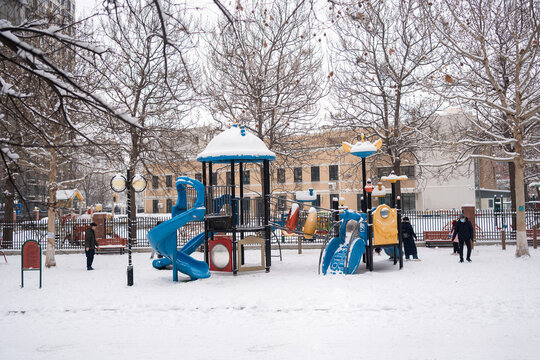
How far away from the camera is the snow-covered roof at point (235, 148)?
13.9m

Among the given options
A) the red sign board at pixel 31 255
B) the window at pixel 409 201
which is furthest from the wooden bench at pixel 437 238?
the window at pixel 409 201

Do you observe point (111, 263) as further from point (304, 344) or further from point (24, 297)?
point (304, 344)

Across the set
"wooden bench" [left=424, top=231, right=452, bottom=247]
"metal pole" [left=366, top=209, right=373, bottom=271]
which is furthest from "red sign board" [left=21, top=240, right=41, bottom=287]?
"wooden bench" [left=424, top=231, right=452, bottom=247]

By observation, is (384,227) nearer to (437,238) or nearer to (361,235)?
(361,235)

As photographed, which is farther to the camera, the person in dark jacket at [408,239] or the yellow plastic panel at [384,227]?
the person in dark jacket at [408,239]

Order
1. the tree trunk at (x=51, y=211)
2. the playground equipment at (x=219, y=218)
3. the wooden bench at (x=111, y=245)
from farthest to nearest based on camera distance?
the wooden bench at (x=111, y=245)
the tree trunk at (x=51, y=211)
the playground equipment at (x=219, y=218)

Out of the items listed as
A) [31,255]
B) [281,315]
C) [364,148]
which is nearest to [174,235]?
[31,255]

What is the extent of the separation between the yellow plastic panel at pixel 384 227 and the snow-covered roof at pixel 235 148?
149 inches

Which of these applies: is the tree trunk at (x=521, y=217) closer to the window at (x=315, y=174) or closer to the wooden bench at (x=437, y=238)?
the wooden bench at (x=437, y=238)

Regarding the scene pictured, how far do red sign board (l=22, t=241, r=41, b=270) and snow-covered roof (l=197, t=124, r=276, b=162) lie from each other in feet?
17.4

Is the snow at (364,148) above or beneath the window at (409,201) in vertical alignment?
above

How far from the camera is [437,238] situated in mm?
21797

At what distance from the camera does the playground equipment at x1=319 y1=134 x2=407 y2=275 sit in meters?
13.3

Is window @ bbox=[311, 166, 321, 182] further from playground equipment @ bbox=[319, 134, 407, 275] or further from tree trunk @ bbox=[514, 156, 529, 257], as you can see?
playground equipment @ bbox=[319, 134, 407, 275]
